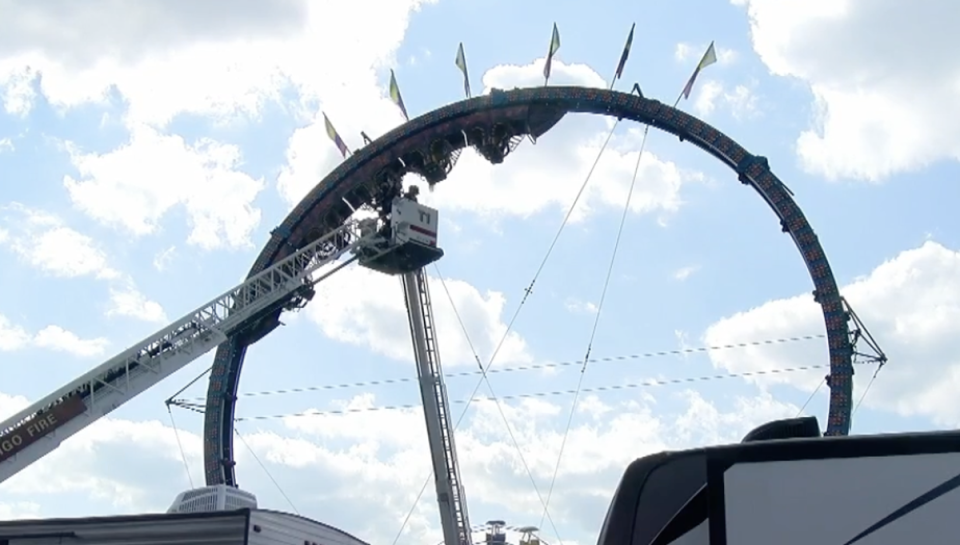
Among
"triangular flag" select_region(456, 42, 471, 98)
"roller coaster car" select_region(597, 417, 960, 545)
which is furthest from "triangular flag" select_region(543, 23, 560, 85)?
"roller coaster car" select_region(597, 417, 960, 545)

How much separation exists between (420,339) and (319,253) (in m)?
5.52

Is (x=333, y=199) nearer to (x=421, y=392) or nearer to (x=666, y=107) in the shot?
(x=421, y=392)

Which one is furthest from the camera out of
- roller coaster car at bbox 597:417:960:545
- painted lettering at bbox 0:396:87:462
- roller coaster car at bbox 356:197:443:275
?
roller coaster car at bbox 356:197:443:275

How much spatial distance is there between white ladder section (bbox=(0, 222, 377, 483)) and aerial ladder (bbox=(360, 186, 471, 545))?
1390 mm

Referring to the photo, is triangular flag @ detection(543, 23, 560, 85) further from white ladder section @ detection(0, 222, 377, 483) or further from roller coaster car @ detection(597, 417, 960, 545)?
roller coaster car @ detection(597, 417, 960, 545)

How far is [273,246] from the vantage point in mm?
43000

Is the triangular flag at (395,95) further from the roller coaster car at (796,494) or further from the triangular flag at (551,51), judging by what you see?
the roller coaster car at (796,494)

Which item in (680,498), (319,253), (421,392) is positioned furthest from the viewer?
(319,253)

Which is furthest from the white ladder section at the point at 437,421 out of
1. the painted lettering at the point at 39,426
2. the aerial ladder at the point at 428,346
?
the painted lettering at the point at 39,426

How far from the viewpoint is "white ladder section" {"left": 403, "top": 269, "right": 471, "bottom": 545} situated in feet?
117

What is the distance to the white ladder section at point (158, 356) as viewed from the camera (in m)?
32.2

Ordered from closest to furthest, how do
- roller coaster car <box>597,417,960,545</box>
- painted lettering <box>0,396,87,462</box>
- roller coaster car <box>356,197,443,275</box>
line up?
roller coaster car <box>597,417,960,545</box> < painted lettering <box>0,396,87,462</box> < roller coaster car <box>356,197,443,275</box>

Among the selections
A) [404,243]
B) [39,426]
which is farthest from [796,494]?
[404,243]

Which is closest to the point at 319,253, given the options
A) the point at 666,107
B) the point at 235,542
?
the point at 666,107
